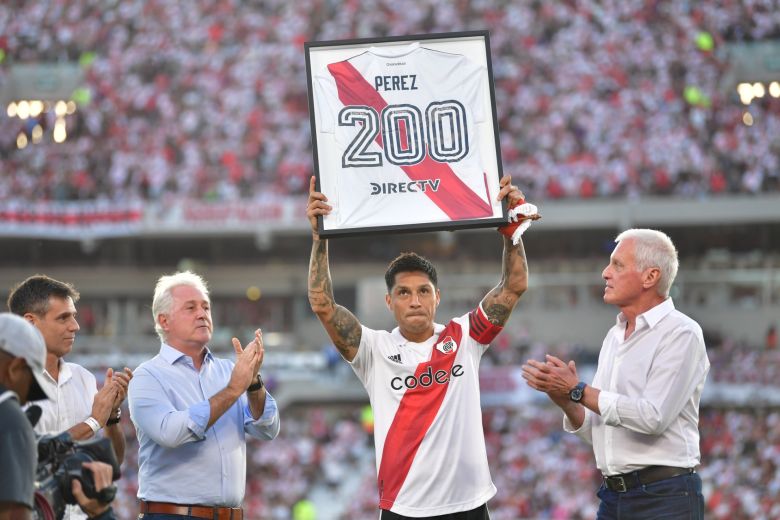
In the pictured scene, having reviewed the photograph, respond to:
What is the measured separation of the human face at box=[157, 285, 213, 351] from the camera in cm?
522

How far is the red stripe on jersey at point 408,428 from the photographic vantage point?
4.98m

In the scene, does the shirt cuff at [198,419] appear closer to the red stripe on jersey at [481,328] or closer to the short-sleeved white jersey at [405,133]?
the short-sleeved white jersey at [405,133]

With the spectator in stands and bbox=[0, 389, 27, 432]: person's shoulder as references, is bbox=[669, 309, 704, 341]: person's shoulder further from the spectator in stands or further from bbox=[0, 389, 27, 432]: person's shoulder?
bbox=[0, 389, 27, 432]: person's shoulder

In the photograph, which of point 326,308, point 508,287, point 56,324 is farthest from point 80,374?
point 508,287

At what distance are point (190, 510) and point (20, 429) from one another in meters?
1.66

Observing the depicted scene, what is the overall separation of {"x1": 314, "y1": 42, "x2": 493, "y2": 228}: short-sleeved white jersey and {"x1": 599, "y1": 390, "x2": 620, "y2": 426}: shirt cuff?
0.93 m

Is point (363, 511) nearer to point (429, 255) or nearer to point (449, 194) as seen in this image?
point (429, 255)

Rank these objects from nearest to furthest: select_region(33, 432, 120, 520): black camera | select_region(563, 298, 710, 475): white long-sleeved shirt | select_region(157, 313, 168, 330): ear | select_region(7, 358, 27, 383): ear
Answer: select_region(7, 358, 27, 383): ear
select_region(33, 432, 120, 520): black camera
select_region(563, 298, 710, 475): white long-sleeved shirt
select_region(157, 313, 168, 330): ear

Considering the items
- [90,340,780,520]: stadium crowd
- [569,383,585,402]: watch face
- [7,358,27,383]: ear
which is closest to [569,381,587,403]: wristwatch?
[569,383,585,402]: watch face

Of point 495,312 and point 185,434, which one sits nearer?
point 185,434

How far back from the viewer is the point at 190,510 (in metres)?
5.03

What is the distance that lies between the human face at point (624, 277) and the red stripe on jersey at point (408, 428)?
0.75 m

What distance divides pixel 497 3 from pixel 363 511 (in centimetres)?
1341

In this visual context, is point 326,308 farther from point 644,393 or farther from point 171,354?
point 644,393
